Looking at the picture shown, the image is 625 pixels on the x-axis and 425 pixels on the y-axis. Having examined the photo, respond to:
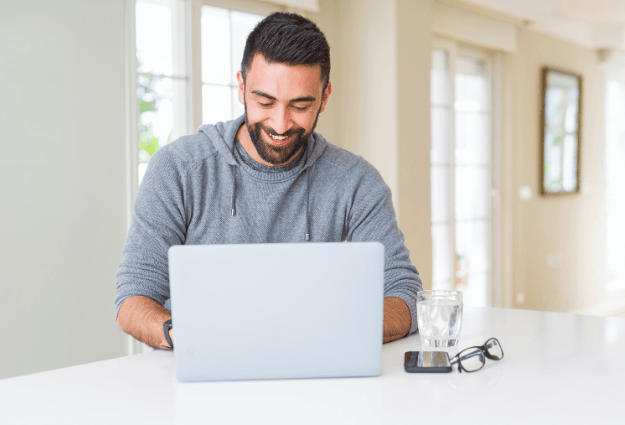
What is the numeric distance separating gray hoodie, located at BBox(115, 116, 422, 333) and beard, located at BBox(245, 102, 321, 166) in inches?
1.5

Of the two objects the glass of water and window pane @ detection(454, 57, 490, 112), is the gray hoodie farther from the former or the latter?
window pane @ detection(454, 57, 490, 112)

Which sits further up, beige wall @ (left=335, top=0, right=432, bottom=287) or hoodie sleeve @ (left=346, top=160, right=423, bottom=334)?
beige wall @ (left=335, top=0, right=432, bottom=287)

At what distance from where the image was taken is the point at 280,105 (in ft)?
4.38

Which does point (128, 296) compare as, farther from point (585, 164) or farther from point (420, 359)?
point (585, 164)

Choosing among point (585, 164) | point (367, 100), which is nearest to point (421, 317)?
point (367, 100)

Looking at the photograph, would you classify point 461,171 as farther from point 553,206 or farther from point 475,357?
point 475,357

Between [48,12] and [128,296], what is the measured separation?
1448 mm

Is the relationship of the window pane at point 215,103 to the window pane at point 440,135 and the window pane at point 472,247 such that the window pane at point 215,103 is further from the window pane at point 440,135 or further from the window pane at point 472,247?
the window pane at point 472,247

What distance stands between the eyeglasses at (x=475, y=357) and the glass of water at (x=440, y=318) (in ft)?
0.14

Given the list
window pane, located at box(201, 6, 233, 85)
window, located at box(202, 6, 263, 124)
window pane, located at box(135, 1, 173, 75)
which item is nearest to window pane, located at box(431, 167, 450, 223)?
window, located at box(202, 6, 263, 124)

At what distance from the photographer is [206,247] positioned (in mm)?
835

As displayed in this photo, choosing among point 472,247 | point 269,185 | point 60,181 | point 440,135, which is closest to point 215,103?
point 60,181

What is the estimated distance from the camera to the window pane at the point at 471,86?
409cm

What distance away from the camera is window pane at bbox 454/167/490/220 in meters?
4.15
